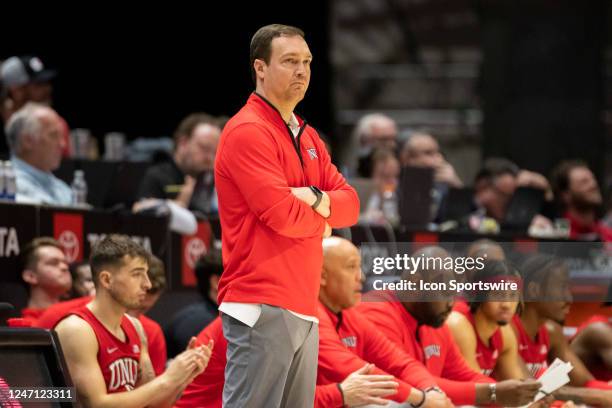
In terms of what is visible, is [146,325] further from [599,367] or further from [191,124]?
[191,124]

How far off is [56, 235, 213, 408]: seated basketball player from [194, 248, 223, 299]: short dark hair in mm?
1381

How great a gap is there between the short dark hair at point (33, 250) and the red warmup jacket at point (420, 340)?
1559 mm

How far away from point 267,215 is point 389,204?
4788mm

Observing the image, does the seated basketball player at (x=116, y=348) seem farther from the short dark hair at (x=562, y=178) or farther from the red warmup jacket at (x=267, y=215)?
the short dark hair at (x=562, y=178)

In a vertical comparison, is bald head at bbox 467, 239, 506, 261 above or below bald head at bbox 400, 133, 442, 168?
below

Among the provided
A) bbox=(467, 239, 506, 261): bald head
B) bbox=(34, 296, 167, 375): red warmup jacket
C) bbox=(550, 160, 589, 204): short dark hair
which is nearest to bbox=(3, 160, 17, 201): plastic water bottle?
bbox=(34, 296, 167, 375): red warmup jacket

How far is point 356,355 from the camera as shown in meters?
5.44

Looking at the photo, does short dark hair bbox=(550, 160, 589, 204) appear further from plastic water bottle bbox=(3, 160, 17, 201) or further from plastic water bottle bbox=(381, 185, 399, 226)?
plastic water bottle bbox=(3, 160, 17, 201)

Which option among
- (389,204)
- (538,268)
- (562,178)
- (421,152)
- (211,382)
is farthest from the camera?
(562,178)

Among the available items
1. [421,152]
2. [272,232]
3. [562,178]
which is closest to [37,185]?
[272,232]

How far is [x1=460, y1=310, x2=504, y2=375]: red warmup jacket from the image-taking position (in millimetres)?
6219

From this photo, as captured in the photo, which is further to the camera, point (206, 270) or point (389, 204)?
point (389, 204)

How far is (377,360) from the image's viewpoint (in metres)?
5.59

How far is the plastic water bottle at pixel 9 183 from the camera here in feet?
20.6
